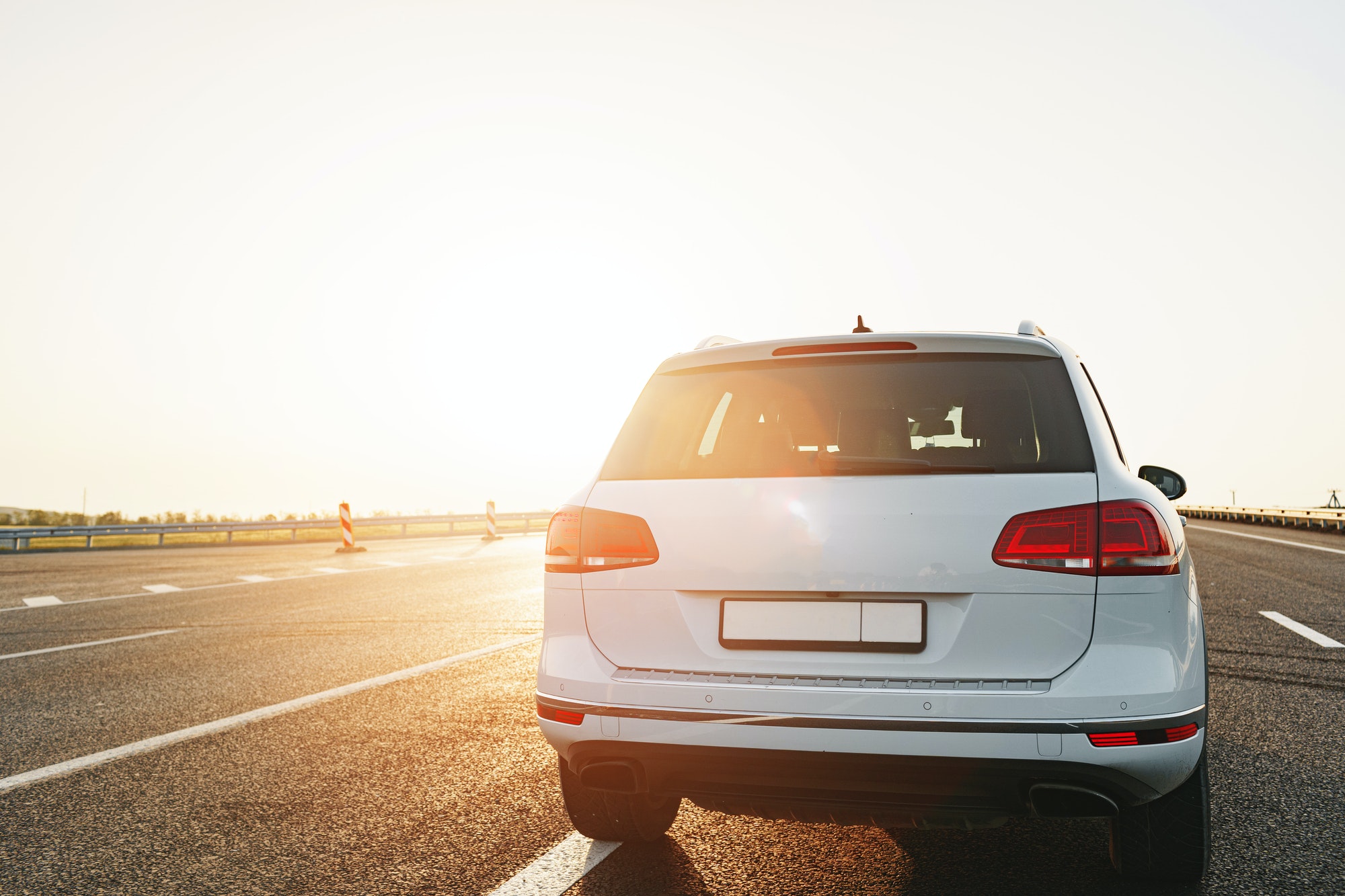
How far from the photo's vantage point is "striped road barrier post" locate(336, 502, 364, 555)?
22766 mm

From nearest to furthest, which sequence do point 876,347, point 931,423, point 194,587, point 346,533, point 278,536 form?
point 876,347 → point 931,423 → point 194,587 → point 346,533 → point 278,536

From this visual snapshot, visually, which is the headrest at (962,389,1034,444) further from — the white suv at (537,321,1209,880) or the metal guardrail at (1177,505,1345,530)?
the metal guardrail at (1177,505,1345,530)

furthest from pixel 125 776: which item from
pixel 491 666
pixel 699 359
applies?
pixel 699 359

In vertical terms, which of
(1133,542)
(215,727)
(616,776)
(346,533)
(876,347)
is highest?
(876,347)

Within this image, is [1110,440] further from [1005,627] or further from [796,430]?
[796,430]

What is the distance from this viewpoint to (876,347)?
3213mm

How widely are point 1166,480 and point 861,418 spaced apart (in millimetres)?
1854

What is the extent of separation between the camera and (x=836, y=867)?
3.32m

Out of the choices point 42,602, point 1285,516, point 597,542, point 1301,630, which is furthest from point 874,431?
point 1285,516

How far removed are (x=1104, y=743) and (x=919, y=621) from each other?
1.87 feet

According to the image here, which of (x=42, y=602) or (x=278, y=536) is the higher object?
(x=278, y=536)

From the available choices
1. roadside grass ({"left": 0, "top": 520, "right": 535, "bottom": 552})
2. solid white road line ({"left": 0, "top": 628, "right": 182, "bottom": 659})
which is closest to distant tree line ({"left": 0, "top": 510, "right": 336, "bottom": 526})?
roadside grass ({"left": 0, "top": 520, "right": 535, "bottom": 552})

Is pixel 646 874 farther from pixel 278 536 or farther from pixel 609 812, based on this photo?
pixel 278 536

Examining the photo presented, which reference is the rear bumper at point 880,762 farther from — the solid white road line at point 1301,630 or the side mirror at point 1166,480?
the solid white road line at point 1301,630
